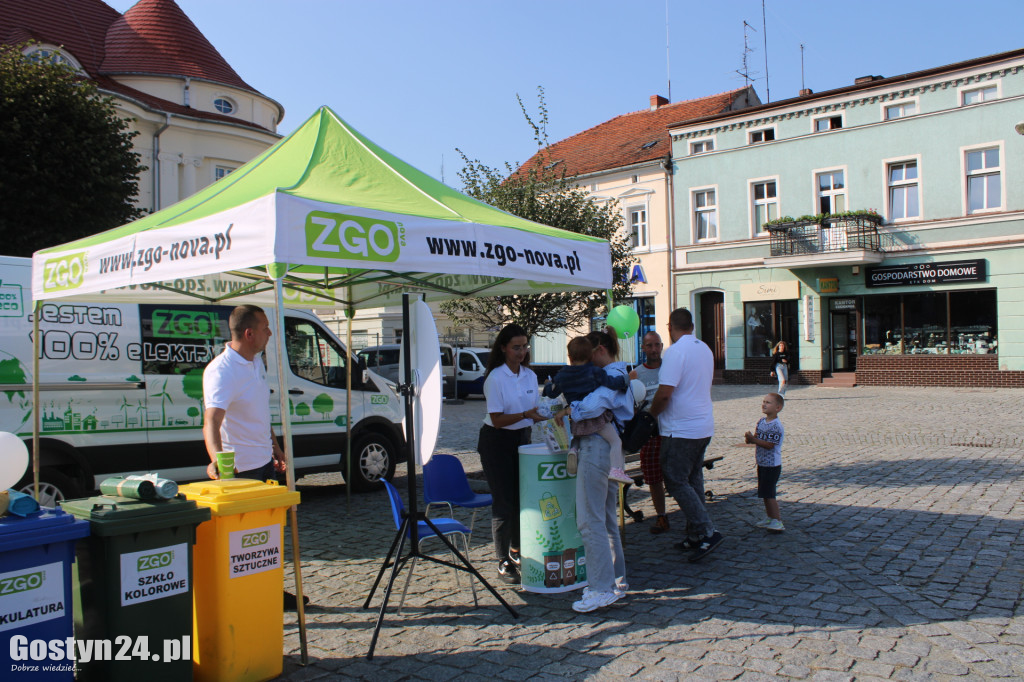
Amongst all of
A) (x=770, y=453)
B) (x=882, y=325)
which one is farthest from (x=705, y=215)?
(x=770, y=453)

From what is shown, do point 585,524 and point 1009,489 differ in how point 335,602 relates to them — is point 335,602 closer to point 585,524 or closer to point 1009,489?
point 585,524

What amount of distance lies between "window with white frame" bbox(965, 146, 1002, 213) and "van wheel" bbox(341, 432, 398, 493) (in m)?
21.3

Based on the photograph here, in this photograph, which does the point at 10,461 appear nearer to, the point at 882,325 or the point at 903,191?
the point at 882,325

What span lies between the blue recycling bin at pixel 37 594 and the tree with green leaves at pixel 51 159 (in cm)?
1373

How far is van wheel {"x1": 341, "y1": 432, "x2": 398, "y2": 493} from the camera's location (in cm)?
892

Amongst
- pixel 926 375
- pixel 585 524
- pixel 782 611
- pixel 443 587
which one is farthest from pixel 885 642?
pixel 926 375

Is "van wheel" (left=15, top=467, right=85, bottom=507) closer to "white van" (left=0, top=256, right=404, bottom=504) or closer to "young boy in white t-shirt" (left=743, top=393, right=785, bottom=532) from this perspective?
"white van" (left=0, top=256, right=404, bottom=504)

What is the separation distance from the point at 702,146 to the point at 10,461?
93.2 feet

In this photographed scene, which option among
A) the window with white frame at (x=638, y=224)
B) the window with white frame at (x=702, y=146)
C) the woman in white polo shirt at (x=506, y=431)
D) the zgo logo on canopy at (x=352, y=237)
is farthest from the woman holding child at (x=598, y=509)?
the window with white frame at (x=638, y=224)

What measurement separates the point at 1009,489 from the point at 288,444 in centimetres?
758

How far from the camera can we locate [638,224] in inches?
1220

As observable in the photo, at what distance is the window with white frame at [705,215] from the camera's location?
28.8m

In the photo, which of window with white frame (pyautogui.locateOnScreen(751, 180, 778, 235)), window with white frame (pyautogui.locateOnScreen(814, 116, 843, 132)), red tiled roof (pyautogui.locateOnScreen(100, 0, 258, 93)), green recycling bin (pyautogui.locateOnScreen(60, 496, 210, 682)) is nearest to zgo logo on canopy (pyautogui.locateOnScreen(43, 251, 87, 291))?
green recycling bin (pyautogui.locateOnScreen(60, 496, 210, 682))

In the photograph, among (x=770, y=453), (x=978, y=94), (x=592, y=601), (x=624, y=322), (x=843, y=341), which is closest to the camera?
(x=592, y=601)
